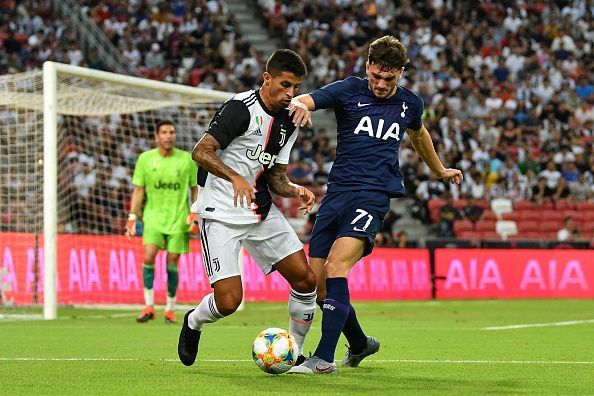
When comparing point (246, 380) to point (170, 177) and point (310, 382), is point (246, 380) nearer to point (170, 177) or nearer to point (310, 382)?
point (310, 382)

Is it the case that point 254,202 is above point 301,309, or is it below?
above

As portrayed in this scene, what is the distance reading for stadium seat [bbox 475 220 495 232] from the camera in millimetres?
24594

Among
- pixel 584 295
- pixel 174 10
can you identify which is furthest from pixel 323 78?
pixel 584 295

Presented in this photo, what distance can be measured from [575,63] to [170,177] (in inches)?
776

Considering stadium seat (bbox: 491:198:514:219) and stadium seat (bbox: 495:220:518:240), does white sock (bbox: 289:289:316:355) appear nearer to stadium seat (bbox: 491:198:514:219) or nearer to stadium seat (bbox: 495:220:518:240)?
stadium seat (bbox: 495:220:518:240)

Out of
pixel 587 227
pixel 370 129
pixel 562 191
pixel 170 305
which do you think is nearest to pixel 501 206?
pixel 562 191

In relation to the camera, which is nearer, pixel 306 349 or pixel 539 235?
pixel 306 349

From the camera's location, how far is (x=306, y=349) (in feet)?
32.2

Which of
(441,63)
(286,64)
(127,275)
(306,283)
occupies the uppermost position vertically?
(441,63)

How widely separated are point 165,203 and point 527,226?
12.9 meters

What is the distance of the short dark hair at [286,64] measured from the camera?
7.48 meters

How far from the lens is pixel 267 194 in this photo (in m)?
7.80

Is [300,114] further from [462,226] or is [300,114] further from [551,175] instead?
[551,175]

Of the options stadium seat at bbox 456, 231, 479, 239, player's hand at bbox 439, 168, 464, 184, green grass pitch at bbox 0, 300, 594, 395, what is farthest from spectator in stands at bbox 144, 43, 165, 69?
player's hand at bbox 439, 168, 464, 184
